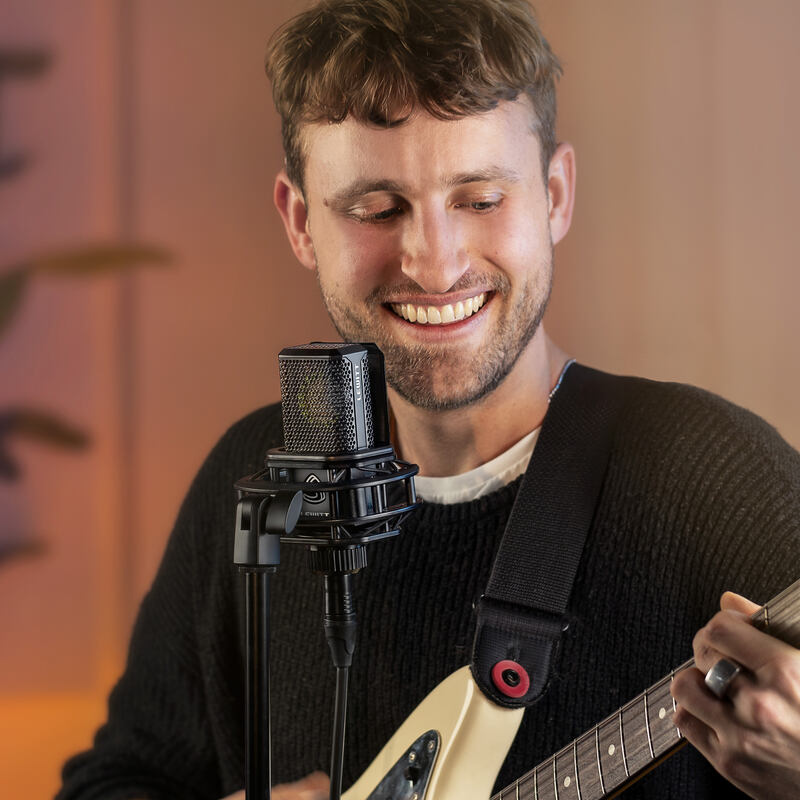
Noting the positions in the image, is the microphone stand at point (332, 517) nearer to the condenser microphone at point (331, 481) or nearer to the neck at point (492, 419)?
the condenser microphone at point (331, 481)

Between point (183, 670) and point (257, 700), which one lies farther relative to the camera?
point (183, 670)

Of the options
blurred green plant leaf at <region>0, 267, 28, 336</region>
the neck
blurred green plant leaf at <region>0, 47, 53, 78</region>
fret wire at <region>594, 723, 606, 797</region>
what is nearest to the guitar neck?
fret wire at <region>594, 723, 606, 797</region>

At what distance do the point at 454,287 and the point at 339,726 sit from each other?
0.45 metres

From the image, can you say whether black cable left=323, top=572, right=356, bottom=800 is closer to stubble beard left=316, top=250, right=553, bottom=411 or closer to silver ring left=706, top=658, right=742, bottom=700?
silver ring left=706, top=658, right=742, bottom=700

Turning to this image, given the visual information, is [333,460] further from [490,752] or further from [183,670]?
[183,670]

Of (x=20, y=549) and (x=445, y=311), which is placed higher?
(x=445, y=311)

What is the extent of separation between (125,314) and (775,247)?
1.00 metres

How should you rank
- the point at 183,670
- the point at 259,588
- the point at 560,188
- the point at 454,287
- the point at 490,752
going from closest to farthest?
the point at 259,588 < the point at 490,752 < the point at 454,287 < the point at 560,188 < the point at 183,670

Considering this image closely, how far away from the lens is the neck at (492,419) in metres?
1.06

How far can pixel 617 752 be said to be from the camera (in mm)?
785

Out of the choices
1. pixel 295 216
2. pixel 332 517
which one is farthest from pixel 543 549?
pixel 295 216

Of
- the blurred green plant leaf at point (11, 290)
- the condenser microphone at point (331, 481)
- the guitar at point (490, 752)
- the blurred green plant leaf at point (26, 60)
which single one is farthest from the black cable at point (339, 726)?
the blurred green plant leaf at point (26, 60)

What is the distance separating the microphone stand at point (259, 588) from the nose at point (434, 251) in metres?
0.39

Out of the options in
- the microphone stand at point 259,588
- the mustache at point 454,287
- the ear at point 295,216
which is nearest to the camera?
the microphone stand at point 259,588
